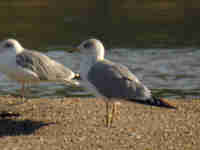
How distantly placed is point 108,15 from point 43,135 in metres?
15.7

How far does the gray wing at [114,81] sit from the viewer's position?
809 centimetres

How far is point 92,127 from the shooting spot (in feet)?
27.8

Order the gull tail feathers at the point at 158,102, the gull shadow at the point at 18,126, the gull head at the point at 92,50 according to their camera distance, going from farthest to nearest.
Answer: the gull head at the point at 92,50, the gull shadow at the point at 18,126, the gull tail feathers at the point at 158,102

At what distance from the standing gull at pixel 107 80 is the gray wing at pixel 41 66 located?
1.46m

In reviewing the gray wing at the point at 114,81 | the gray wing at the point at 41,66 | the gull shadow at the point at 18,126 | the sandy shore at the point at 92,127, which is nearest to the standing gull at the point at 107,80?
the gray wing at the point at 114,81

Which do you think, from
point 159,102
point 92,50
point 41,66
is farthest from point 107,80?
point 41,66

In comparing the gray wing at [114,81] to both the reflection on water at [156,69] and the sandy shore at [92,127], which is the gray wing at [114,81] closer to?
the sandy shore at [92,127]

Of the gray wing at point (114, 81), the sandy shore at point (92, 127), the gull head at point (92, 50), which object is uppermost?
the gull head at point (92, 50)

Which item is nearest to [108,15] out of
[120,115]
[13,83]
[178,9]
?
[178,9]

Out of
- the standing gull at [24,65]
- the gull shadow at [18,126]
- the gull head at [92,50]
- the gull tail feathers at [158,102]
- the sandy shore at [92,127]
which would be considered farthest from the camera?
the standing gull at [24,65]

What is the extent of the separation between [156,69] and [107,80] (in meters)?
6.77

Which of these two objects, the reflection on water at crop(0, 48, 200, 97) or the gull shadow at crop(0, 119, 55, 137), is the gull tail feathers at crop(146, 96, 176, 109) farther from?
the reflection on water at crop(0, 48, 200, 97)

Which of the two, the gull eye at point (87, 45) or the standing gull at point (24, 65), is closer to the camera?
the gull eye at point (87, 45)

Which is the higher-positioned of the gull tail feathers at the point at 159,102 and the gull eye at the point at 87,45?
the gull eye at the point at 87,45
